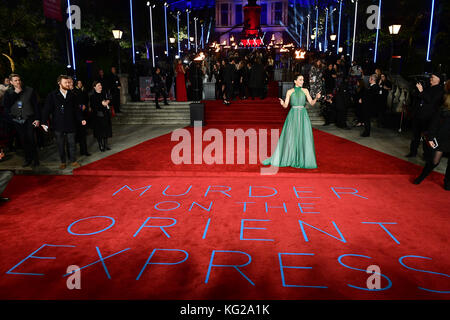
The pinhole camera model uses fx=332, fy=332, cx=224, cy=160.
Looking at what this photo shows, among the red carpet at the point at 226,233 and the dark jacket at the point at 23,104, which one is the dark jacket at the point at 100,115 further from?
the red carpet at the point at 226,233

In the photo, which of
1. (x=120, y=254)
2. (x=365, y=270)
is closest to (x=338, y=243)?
(x=365, y=270)

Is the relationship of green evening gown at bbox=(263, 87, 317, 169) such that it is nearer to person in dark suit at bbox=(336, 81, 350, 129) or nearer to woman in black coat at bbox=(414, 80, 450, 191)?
woman in black coat at bbox=(414, 80, 450, 191)

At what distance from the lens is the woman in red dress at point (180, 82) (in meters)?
15.5

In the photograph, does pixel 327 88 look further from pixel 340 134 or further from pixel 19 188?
pixel 19 188

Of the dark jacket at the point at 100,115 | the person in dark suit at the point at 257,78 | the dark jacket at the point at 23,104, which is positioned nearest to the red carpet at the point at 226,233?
the dark jacket at the point at 23,104

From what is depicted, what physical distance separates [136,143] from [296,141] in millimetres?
5299

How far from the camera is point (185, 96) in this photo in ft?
53.6

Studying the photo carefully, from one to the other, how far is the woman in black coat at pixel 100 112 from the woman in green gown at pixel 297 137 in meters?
4.40

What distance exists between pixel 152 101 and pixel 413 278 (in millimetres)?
14821

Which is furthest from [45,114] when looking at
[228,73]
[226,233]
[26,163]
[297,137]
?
[228,73]

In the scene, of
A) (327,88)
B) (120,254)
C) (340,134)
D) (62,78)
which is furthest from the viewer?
(327,88)

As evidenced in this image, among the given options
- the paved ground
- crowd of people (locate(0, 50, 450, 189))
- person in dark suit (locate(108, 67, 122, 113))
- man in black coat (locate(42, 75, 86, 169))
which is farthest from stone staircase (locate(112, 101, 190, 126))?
man in black coat (locate(42, 75, 86, 169))

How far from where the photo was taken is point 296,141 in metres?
7.54

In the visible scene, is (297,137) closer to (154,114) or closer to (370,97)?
(370,97)
